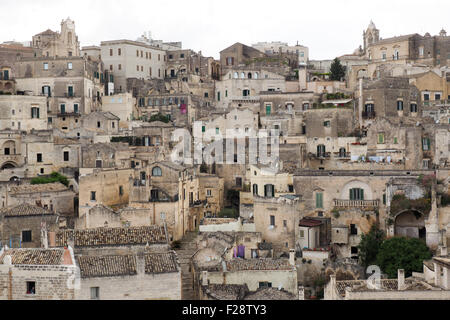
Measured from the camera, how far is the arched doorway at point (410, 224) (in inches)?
1316

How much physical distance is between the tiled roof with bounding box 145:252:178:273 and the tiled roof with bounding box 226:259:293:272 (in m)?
4.26

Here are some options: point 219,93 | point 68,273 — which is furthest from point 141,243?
point 219,93

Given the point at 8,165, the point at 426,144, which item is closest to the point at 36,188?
the point at 8,165

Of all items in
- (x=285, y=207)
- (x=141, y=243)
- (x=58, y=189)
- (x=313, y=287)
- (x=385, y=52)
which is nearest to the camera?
(x=141, y=243)

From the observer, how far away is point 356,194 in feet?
115

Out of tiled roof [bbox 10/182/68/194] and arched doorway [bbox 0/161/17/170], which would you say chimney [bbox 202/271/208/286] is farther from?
arched doorway [bbox 0/161/17/170]

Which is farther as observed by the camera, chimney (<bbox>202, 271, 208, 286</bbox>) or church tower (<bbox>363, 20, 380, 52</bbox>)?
church tower (<bbox>363, 20, 380, 52</bbox>)

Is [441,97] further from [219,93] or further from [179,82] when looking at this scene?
[179,82]

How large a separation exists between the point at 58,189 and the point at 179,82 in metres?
22.7

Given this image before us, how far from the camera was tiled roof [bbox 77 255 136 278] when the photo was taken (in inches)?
848

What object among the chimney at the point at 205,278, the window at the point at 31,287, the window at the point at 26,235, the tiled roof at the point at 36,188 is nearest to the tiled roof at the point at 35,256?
the window at the point at 31,287

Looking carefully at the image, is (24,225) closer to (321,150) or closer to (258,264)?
(258,264)

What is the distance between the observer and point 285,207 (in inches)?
1291

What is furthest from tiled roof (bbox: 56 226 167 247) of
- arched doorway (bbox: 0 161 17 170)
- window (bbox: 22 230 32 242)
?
arched doorway (bbox: 0 161 17 170)
